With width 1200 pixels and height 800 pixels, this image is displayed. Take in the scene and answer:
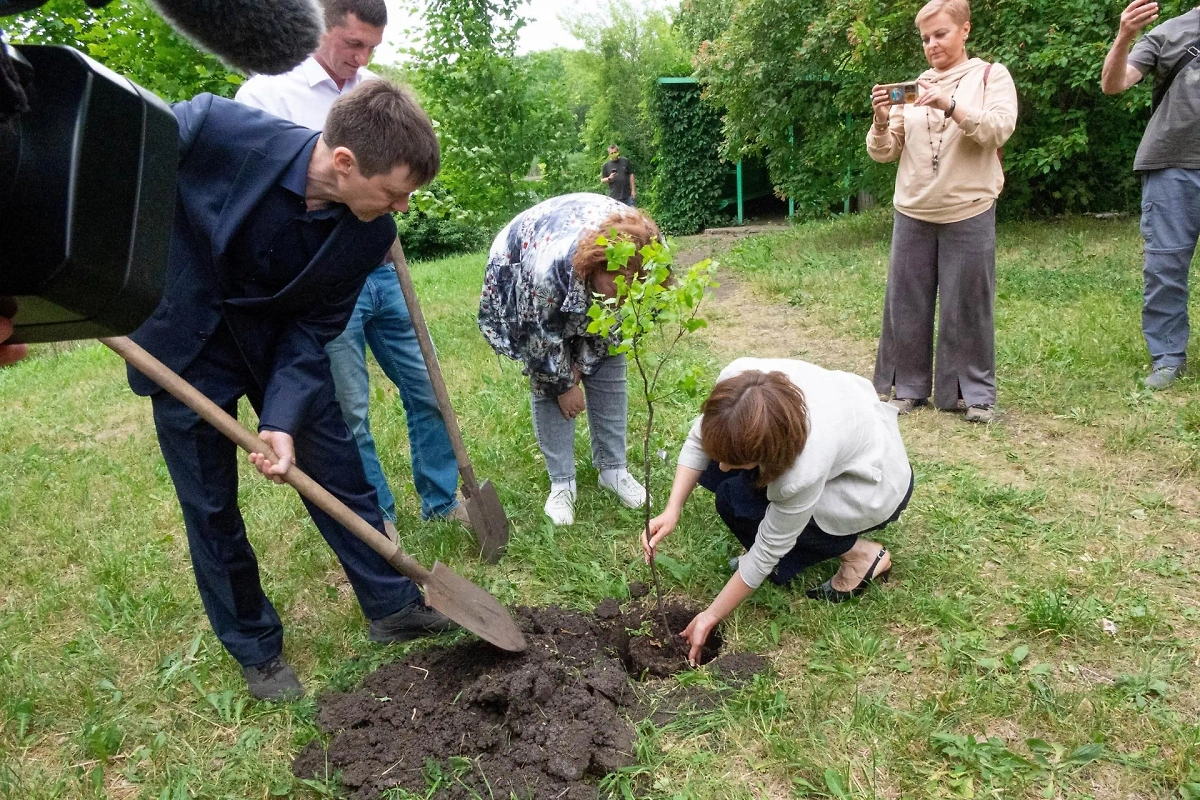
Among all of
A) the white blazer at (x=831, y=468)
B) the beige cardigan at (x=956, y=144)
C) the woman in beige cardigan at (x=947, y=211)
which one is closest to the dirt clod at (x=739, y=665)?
the white blazer at (x=831, y=468)

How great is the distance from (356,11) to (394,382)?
143cm

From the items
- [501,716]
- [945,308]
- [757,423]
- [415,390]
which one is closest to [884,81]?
[945,308]

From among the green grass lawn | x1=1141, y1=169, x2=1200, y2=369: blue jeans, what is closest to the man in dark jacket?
the green grass lawn

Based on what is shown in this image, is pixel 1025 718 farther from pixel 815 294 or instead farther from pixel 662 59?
pixel 662 59

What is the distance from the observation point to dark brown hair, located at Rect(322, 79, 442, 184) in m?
2.07

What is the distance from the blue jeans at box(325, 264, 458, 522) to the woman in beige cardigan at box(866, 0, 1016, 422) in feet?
8.00

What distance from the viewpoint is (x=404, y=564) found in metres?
2.43

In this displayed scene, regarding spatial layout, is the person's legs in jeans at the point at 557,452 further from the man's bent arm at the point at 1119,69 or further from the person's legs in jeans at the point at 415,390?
the man's bent arm at the point at 1119,69

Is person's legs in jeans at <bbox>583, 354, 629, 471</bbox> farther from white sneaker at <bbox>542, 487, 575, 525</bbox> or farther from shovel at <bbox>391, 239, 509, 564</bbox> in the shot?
shovel at <bbox>391, 239, 509, 564</bbox>

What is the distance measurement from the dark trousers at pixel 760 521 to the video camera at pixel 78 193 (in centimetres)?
188

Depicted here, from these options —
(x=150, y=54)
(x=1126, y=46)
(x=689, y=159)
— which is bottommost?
(x=689, y=159)

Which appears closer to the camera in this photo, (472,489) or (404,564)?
(404,564)

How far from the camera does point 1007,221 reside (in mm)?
9766

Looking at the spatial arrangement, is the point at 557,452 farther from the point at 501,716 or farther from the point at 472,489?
the point at 501,716
